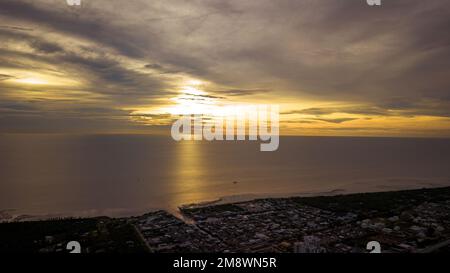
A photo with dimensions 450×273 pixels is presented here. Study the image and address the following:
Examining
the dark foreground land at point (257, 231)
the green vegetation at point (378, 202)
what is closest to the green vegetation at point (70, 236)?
the dark foreground land at point (257, 231)

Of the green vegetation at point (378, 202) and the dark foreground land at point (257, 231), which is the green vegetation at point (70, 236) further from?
the green vegetation at point (378, 202)

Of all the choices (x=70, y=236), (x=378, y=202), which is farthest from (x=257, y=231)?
(x=378, y=202)

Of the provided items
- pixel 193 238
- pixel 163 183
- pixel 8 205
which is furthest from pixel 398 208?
pixel 8 205

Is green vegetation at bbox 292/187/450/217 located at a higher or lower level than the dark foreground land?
lower

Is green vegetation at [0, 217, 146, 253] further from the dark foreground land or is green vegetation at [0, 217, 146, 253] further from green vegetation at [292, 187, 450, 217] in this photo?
green vegetation at [292, 187, 450, 217]

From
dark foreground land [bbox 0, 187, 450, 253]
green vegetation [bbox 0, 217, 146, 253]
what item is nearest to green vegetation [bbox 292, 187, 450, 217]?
dark foreground land [bbox 0, 187, 450, 253]

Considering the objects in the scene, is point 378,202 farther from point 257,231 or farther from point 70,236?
point 70,236

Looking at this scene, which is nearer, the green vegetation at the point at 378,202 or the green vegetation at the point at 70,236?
the green vegetation at the point at 70,236

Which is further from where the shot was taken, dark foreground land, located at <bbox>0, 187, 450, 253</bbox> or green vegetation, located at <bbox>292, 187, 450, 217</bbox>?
green vegetation, located at <bbox>292, 187, 450, 217</bbox>
